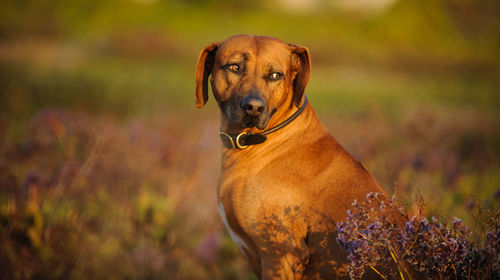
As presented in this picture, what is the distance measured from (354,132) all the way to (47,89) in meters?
7.64

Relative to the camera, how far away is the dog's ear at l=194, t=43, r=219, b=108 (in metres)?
→ 2.67

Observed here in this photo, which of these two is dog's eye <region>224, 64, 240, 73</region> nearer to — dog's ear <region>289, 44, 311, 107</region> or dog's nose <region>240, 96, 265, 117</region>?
dog's nose <region>240, 96, 265, 117</region>

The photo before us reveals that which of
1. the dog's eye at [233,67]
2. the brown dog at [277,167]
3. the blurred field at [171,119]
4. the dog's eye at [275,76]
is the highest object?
the dog's eye at [233,67]

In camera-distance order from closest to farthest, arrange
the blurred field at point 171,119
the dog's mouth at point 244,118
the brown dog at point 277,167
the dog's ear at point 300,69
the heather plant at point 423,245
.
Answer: the heather plant at point 423,245 < the brown dog at point 277,167 < the dog's mouth at point 244,118 < the dog's ear at point 300,69 < the blurred field at point 171,119

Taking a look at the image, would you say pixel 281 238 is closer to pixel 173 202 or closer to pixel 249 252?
pixel 249 252

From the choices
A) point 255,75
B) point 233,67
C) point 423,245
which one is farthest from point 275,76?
point 423,245

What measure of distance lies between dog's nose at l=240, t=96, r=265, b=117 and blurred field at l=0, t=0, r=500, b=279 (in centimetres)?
100

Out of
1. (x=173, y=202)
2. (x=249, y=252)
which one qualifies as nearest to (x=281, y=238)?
(x=249, y=252)

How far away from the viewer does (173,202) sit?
176 inches

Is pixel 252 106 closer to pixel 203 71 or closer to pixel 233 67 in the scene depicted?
pixel 233 67

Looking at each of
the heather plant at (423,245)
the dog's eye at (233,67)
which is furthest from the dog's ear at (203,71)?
the heather plant at (423,245)

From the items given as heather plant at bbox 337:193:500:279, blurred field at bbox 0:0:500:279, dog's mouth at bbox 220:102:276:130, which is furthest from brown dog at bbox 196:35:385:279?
blurred field at bbox 0:0:500:279

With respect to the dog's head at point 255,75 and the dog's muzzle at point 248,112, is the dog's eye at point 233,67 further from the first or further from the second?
the dog's muzzle at point 248,112

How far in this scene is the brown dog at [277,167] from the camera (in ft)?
7.16
